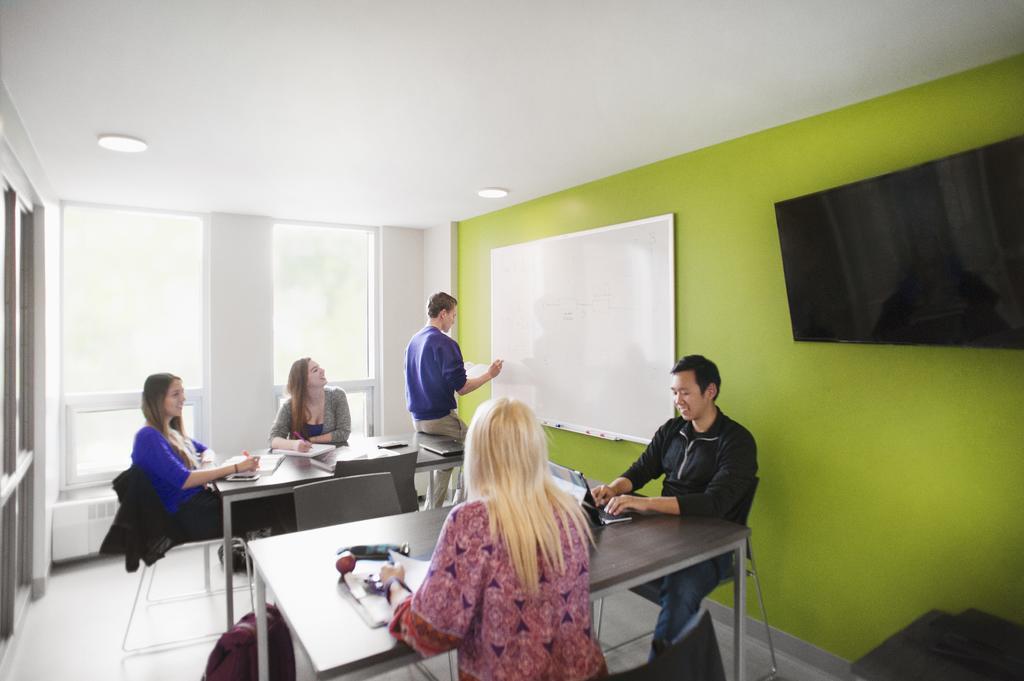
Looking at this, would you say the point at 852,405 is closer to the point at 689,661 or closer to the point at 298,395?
the point at 689,661

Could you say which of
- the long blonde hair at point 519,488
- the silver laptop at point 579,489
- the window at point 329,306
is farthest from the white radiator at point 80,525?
the long blonde hair at point 519,488

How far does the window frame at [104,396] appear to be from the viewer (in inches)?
167

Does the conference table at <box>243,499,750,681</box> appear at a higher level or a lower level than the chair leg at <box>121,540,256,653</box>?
higher

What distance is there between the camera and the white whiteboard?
3.34 metres

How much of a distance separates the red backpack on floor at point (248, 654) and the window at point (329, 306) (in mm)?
3252

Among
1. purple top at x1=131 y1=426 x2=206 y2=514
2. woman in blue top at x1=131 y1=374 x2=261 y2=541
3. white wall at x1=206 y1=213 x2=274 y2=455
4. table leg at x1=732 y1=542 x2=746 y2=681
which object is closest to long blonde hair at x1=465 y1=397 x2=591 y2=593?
table leg at x1=732 y1=542 x2=746 y2=681

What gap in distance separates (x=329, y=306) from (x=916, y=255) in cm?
451

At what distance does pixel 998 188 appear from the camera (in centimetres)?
186

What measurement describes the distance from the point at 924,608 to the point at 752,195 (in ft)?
6.21

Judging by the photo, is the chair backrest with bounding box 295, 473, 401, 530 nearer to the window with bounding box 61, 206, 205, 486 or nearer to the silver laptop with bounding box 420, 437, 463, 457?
the silver laptop with bounding box 420, 437, 463, 457

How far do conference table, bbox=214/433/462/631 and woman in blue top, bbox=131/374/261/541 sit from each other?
101 millimetres

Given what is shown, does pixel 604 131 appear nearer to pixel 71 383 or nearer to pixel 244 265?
pixel 244 265

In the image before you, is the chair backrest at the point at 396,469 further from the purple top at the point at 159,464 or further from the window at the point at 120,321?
the window at the point at 120,321

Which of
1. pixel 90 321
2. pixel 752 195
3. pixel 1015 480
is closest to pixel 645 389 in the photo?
pixel 752 195
